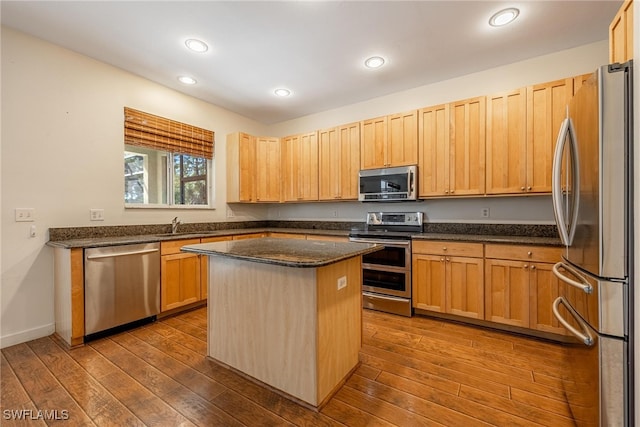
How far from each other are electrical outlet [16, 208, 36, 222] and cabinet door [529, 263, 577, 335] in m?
4.66

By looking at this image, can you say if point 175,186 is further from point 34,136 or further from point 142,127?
point 34,136

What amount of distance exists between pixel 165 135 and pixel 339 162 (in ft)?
7.88

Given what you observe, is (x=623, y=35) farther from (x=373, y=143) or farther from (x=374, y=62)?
(x=373, y=143)

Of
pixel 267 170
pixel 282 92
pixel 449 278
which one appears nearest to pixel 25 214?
pixel 267 170

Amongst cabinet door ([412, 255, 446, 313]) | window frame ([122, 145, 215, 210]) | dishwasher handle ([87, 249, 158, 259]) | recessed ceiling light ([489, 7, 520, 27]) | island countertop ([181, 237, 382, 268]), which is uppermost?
recessed ceiling light ([489, 7, 520, 27])

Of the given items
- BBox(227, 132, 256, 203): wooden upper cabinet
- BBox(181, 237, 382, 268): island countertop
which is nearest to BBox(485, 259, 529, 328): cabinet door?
BBox(181, 237, 382, 268): island countertop

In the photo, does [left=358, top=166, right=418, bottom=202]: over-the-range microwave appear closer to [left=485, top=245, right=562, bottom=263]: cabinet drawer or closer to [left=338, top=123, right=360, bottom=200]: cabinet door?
[left=338, top=123, right=360, bottom=200]: cabinet door

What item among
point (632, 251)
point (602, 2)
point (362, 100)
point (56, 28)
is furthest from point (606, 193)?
point (56, 28)

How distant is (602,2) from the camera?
212 cm

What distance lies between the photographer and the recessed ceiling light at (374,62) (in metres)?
2.93

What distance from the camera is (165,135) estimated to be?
11.7ft

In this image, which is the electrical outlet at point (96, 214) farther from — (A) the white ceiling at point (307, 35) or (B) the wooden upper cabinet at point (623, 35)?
(B) the wooden upper cabinet at point (623, 35)

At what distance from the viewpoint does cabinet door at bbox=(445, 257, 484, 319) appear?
8.95 ft
